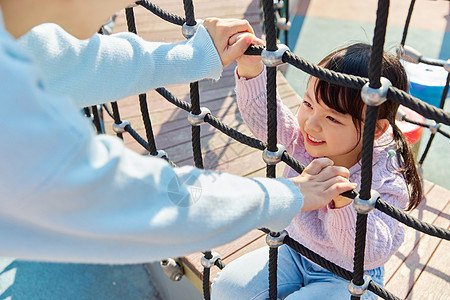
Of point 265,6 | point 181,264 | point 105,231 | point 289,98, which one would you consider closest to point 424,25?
point 289,98

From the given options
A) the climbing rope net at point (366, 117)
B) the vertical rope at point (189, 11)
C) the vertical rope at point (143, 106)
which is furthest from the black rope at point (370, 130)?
the vertical rope at point (143, 106)

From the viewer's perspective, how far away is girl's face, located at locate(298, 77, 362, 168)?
86 centimetres

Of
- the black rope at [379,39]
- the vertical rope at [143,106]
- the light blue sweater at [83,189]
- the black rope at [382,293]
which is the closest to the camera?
the light blue sweater at [83,189]

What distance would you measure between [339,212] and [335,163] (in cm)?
16

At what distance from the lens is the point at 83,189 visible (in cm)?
47

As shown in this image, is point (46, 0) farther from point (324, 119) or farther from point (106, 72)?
point (324, 119)

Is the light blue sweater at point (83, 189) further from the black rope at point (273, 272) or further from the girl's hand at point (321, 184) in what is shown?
the black rope at point (273, 272)

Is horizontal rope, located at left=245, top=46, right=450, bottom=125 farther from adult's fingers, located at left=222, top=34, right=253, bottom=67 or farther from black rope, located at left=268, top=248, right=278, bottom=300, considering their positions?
black rope, located at left=268, top=248, right=278, bottom=300

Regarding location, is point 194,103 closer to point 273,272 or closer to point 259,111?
point 259,111

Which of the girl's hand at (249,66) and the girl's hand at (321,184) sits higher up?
the girl's hand at (249,66)

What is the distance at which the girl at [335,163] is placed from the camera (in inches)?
32.6

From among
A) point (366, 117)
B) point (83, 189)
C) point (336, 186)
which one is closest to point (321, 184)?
point (336, 186)

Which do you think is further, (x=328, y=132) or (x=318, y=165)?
(x=328, y=132)

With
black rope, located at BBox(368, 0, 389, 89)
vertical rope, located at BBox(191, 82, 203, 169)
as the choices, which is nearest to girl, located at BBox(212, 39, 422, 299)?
vertical rope, located at BBox(191, 82, 203, 169)
